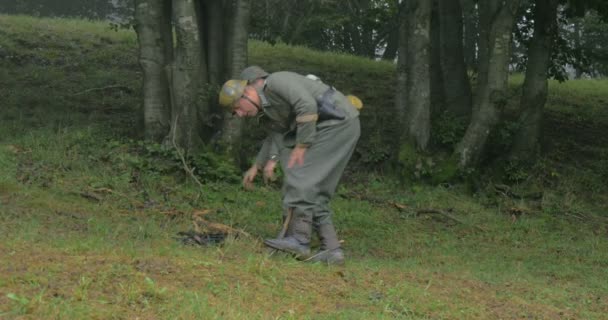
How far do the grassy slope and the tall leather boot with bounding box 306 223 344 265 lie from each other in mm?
157

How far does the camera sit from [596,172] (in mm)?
13836

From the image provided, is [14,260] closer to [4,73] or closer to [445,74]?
[445,74]

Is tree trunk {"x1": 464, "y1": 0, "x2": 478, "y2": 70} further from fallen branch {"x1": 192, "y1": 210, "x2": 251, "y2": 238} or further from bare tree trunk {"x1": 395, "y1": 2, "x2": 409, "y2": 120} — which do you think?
fallen branch {"x1": 192, "y1": 210, "x2": 251, "y2": 238}

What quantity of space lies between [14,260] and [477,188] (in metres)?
8.09

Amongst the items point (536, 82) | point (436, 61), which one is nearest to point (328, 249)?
point (536, 82)

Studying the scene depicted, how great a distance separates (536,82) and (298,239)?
745 cm

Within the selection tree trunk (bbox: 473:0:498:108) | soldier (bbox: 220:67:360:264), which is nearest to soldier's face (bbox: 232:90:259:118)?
soldier (bbox: 220:67:360:264)

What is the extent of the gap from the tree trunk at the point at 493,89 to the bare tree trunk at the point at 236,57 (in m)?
3.39

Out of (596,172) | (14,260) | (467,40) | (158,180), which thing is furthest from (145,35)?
(467,40)

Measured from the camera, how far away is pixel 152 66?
11.4 metres

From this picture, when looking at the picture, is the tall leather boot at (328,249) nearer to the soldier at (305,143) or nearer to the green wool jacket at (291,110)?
the soldier at (305,143)

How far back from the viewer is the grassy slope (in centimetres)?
518

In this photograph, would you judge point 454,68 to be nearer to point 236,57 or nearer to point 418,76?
point 418,76

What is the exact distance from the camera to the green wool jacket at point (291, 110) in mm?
6867
